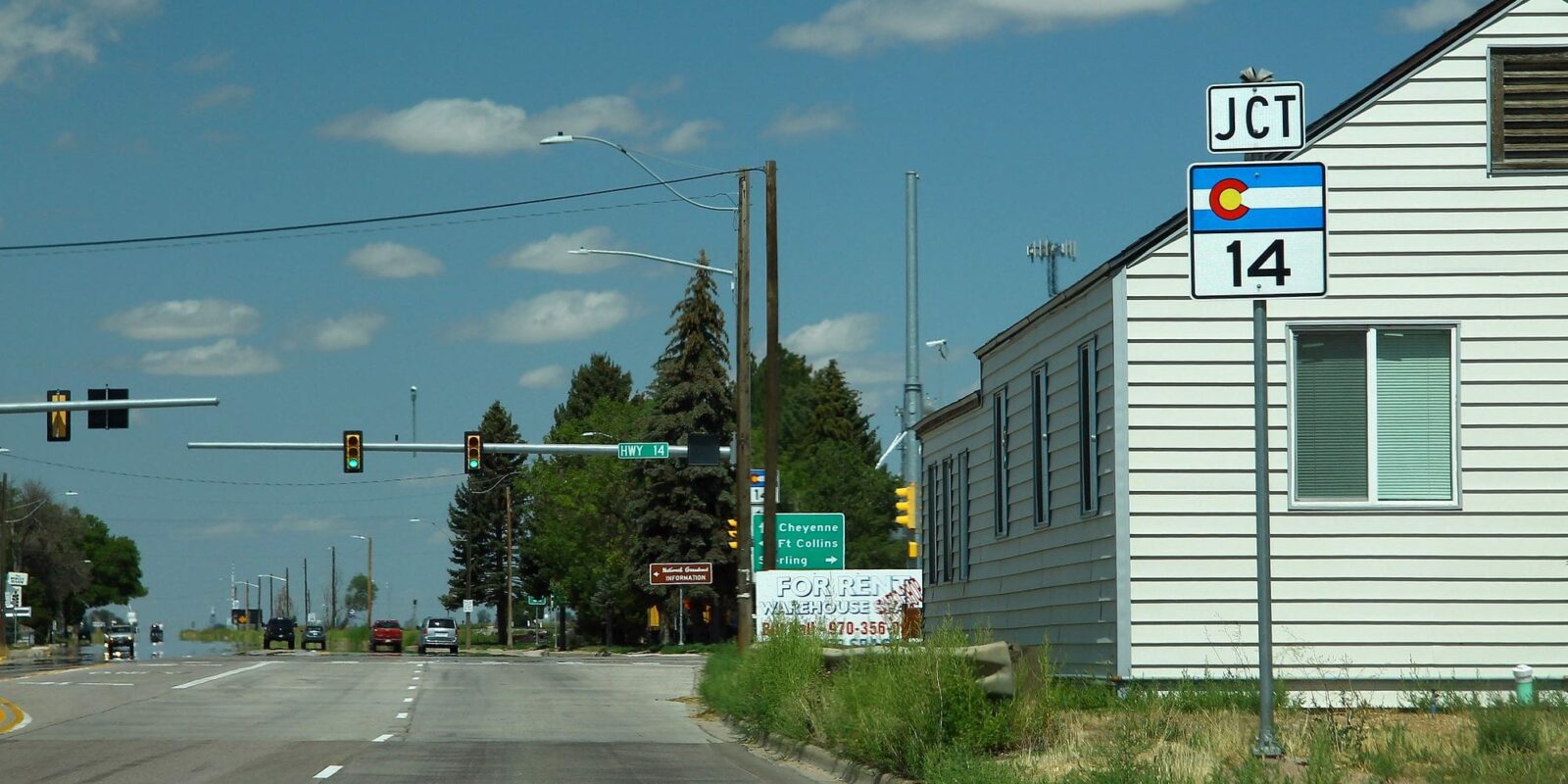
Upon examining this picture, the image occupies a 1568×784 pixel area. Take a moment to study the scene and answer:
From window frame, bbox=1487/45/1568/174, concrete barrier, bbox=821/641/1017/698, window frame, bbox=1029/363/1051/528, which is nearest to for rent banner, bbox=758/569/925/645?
window frame, bbox=1029/363/1051/528

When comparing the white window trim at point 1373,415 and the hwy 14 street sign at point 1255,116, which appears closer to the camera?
the hwy 14 street sign at point 1255,116

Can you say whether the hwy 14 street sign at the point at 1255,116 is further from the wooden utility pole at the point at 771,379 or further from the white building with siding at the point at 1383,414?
the wooden utility pole at the point at 771,379

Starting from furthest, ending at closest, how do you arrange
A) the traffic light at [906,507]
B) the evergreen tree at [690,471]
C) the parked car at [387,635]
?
the parked car at [387,635]
the evergreen tree at [690,471]
the traffic light at [906,507]

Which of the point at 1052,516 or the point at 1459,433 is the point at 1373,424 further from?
the point at 1052,516

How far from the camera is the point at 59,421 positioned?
3650cm

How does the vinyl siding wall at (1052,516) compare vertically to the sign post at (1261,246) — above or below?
below

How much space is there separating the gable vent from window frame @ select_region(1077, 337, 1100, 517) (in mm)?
4322

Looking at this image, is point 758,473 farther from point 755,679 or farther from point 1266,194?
point 1266,194

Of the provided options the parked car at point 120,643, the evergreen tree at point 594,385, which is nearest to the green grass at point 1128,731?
the parked car at point 120,643

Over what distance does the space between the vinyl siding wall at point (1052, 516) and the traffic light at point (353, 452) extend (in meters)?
18.2

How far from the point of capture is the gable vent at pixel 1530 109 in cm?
1791

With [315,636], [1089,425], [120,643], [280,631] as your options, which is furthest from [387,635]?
[1089,425]

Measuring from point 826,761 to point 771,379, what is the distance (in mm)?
14533

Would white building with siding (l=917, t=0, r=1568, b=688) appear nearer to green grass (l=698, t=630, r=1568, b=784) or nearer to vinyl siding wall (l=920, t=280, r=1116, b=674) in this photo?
vinyl siding wall (l=920, t=280, r=1116, b=674)
